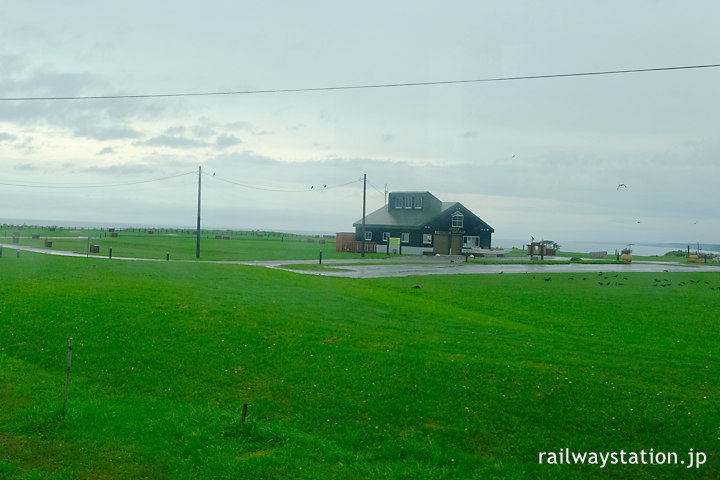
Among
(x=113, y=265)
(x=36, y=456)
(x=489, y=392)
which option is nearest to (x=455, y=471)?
(x=489, y=392)

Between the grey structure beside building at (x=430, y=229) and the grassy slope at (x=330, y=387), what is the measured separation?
160 feet

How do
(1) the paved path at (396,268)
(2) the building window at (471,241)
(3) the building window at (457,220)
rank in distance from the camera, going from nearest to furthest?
(1) the paved path at (396,268) < (3) the building window at (457,220) < (2) the building window at (471,241)

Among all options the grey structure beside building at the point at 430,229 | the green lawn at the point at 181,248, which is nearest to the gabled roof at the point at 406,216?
the grey structure beside building at the point at 430,229

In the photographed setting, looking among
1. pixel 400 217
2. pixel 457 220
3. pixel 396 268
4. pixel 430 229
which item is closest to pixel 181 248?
pixel 400 217

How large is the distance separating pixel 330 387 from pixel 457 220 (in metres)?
61.4

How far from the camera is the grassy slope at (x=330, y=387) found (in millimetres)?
9836

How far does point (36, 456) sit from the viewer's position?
9.77 m

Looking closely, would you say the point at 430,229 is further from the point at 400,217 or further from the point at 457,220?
the point at 400,217

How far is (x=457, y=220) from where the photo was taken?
2842 inches

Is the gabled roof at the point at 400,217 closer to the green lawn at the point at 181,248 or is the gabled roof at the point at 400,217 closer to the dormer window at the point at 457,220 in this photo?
the dormer window at the point at 457,220

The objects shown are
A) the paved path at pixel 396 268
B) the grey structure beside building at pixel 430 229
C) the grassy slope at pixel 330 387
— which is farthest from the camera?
the grey structure beside building at pixel 430 229

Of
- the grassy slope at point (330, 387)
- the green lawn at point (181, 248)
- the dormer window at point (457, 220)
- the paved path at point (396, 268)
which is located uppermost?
the dormer window at point (457, 220)

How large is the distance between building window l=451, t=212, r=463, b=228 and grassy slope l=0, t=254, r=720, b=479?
49.8 m

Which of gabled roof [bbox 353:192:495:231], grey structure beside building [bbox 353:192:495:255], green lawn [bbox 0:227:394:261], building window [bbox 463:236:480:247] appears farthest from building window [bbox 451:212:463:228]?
green lawn [bbox 0:227:394:261]
